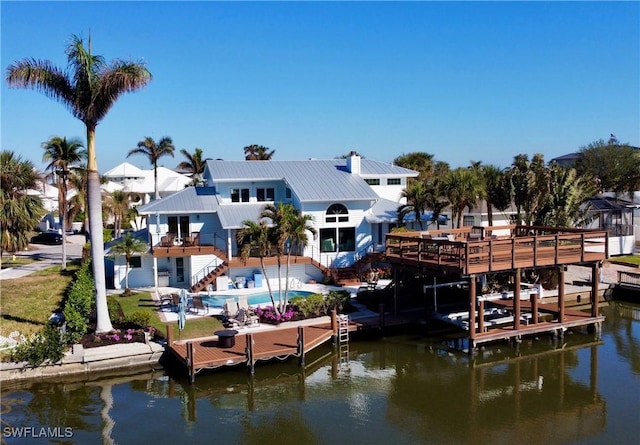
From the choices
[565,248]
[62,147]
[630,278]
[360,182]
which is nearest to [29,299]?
[62,147]

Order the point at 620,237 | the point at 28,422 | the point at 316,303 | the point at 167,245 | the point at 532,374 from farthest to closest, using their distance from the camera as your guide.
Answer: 1. the point at 620,237
2. the point at 167,245
3. the point at 316,303
4. the point at 532,374
5. the point at 28,422

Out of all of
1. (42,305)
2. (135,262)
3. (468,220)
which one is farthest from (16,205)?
(468,220)

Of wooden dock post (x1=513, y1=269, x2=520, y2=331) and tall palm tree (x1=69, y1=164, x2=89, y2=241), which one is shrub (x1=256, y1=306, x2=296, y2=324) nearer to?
wooden dock post (x1=513, y1=269, x2=520, y2=331)

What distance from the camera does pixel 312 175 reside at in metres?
33.5

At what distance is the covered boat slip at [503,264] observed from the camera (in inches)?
781

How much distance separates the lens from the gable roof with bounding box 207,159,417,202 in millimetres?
30734

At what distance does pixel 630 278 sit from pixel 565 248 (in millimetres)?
11533

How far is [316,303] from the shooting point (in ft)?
77.4

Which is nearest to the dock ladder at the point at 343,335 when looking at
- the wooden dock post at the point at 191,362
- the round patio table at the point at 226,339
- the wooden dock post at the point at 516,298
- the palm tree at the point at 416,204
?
the round patio table at the point at 226,339

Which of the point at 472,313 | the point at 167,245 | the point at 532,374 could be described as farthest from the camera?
the point at 167,245

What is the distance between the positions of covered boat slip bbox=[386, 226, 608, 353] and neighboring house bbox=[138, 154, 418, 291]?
22.0ft

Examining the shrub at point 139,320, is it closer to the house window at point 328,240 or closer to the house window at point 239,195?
the house window at point 239,195

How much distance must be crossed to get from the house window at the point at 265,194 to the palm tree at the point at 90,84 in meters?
13.1

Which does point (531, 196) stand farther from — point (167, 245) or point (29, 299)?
point (29, 299)
